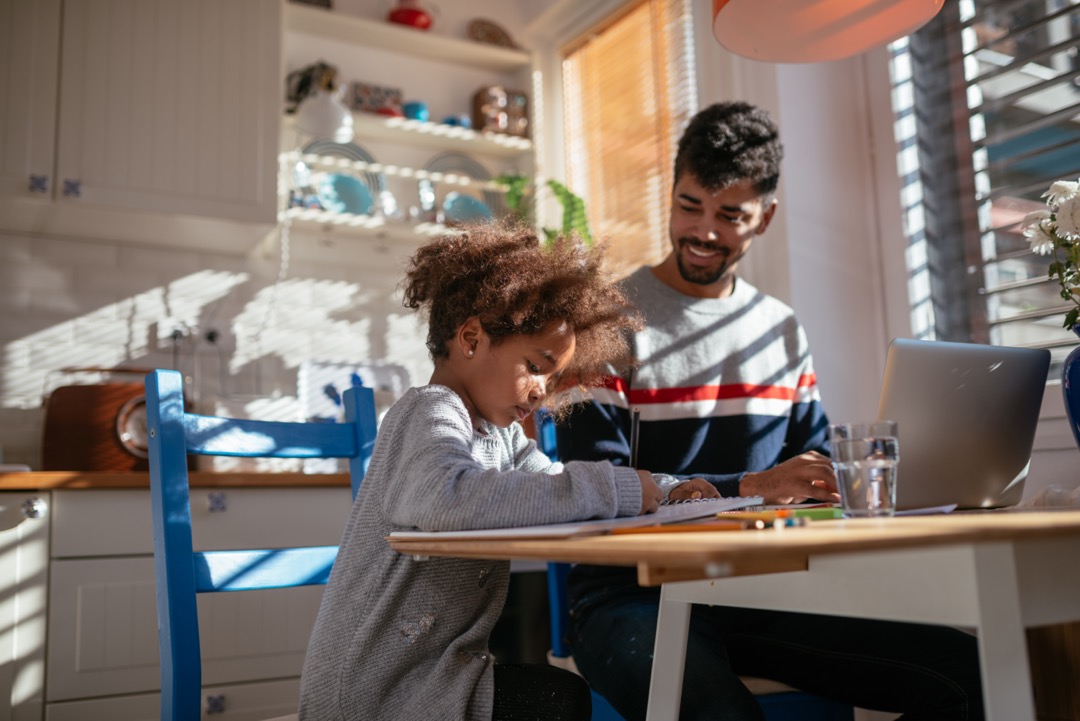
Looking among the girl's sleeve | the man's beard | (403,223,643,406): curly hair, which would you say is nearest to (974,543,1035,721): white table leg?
the girl's sleeve

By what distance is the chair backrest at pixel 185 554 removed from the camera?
3.87 ft

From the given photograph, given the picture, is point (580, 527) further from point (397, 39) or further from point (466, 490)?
point (397, 39)

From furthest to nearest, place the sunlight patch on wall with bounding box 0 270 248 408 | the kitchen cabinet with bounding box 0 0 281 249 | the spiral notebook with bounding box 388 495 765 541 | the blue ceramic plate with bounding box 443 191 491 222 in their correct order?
1. the blue ceramic plate with bounding box 443 191 491 222
2. the sunlight patch on wall with bounding box 0 270 248 408
3. the kitchen cabinet with bounding box 0 0 281 249
4. the spiral notebook with bounding box 388 495 765 541

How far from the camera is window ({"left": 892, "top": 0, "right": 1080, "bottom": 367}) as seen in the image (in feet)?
7.29

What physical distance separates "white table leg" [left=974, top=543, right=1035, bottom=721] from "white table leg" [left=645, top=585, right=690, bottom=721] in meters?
0.41

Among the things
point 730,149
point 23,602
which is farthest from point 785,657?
point 23,602

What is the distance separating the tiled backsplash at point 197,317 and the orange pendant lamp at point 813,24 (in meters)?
1.51

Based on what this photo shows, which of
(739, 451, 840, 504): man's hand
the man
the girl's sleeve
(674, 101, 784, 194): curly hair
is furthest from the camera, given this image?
(674, 101, 784, 194): curly hair

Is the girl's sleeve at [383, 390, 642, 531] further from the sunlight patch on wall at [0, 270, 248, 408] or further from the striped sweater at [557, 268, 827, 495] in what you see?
the sunlight patch on wall at [0, 270, 248, 408]

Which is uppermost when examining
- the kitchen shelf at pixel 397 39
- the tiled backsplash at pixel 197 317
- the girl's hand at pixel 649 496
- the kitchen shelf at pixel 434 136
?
the kitchen shelf at pixel 397 39

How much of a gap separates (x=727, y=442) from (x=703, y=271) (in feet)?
1.13

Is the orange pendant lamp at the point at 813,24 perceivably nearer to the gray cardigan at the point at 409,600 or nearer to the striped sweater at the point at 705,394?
the striped sweater at the point at 705,394

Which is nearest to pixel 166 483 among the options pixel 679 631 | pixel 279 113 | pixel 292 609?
pixel 679 631

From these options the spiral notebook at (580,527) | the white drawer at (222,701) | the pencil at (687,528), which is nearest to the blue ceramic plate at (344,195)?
the white drawer at (222,701)
